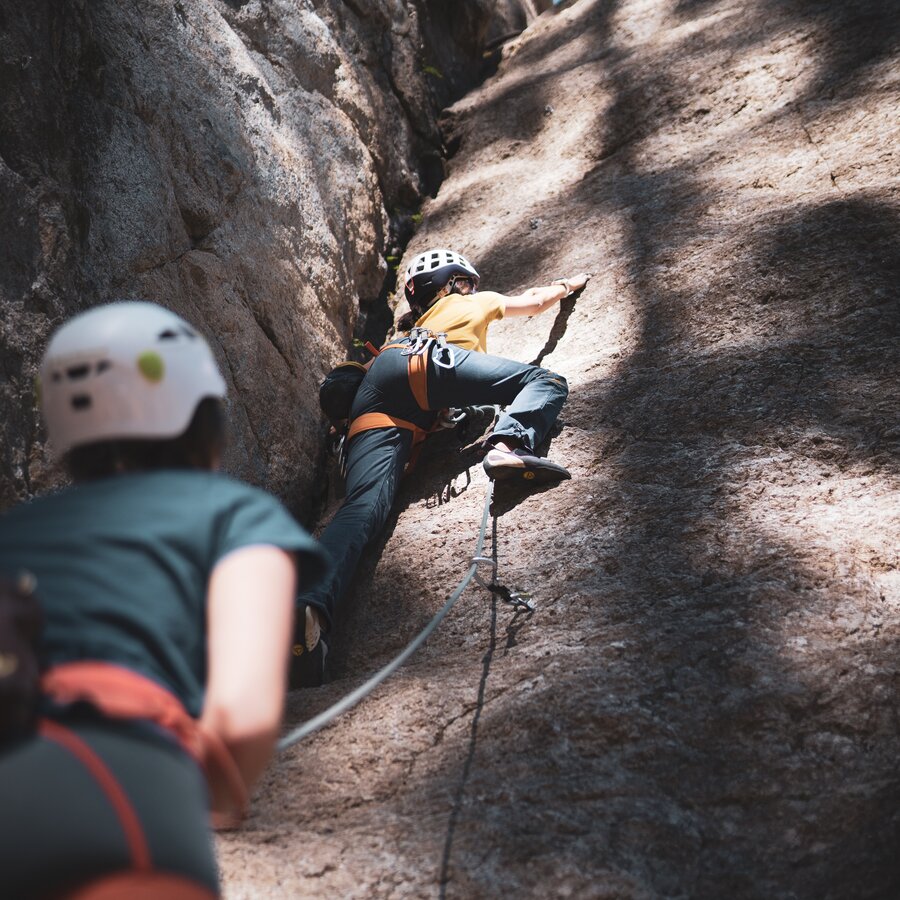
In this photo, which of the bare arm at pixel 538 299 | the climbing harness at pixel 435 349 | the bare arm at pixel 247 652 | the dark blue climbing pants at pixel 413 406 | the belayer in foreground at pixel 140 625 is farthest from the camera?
the bare arm at pixel 538 299

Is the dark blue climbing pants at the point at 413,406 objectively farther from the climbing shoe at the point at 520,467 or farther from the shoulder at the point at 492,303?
the shoulder at the point at 492,303

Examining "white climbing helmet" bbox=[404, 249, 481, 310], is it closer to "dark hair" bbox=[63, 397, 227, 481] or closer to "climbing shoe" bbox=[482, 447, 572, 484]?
"climbing shoe" bbox=[482, 447, 572, 484]

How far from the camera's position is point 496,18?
1230cm

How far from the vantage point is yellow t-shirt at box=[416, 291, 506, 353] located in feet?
18.1

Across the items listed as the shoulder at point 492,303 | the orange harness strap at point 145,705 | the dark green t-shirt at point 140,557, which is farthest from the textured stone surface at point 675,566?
the dark green t-shirt at point 140,557

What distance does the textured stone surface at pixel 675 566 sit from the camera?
2.55 meters

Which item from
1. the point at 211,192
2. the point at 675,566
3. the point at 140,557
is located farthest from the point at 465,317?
the point at 140,557

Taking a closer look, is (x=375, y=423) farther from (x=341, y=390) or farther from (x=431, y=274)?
(x=431, y=274)

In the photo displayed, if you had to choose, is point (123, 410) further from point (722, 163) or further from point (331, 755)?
point (722, 163)

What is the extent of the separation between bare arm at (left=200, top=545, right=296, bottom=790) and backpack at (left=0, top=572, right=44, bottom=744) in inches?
10.6

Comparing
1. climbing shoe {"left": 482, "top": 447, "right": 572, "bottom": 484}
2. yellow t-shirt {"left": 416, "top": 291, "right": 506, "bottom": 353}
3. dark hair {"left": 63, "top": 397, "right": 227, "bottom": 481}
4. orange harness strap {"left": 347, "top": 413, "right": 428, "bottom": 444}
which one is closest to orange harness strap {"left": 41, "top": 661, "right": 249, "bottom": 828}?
dark hair {"left": 63, "top": 397, "right": 227, "bottom": 481}

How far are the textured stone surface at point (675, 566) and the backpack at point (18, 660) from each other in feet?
5.06

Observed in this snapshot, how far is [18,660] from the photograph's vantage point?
122cm

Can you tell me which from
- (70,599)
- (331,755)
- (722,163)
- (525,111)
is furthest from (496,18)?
(70,599)
